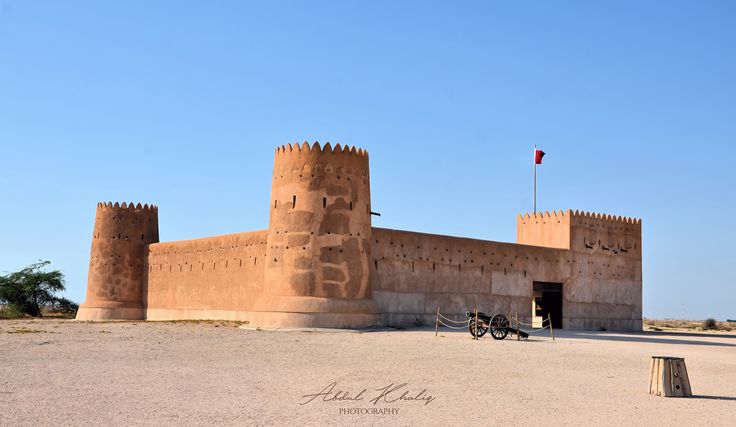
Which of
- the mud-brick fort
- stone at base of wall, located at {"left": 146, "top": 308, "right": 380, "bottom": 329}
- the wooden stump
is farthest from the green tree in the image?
the wooden stump

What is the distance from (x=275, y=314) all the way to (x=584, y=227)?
14.4m

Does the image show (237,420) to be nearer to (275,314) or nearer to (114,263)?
(275,314)

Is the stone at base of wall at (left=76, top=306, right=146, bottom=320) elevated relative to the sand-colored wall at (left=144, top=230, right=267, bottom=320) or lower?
lower

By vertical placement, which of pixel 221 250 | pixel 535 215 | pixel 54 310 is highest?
pixel 535 215

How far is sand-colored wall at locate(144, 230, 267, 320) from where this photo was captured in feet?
85.4

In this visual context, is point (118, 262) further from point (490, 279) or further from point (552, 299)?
point (552, 299)

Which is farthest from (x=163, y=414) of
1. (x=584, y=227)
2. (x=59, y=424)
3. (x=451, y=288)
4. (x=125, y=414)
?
(x=584, y=227)

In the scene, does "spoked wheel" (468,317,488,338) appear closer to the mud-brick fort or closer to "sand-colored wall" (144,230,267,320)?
the mud-brick fort

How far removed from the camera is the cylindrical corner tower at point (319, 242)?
22062 millimetres

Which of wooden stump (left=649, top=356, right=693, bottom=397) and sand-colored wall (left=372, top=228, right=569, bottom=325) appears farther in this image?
sand-colored wall (left=372, top=228, right=569, bottom=325)

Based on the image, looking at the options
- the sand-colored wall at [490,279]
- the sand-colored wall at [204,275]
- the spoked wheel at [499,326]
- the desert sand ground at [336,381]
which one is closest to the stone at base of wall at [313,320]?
the sand-colored wall at [490,279]

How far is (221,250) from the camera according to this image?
2816cm

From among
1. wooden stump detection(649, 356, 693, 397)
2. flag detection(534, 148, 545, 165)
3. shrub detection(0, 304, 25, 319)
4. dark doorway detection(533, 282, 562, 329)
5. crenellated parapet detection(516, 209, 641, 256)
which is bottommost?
shrub detection(0, 304, 25, 319)

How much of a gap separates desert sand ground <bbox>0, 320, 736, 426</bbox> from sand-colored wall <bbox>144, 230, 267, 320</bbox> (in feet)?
28.2
